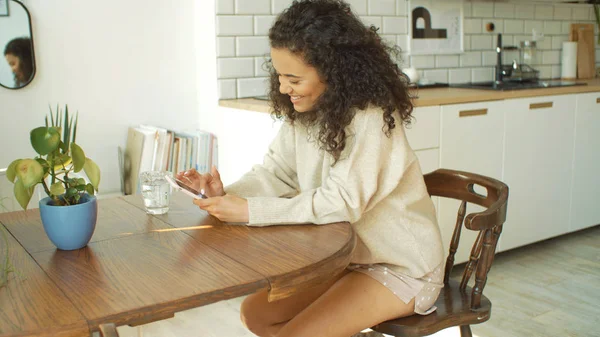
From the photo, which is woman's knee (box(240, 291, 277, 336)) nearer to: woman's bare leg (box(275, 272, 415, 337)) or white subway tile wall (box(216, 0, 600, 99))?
woman's bare leg (box(275, 272, 415, 337))

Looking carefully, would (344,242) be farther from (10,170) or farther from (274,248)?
(10,170)

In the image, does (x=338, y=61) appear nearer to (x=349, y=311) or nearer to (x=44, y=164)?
(x=349, y=311)

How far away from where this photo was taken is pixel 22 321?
889mm

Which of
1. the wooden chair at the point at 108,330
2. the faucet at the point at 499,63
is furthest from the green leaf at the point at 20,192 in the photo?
the faucet at the point at 499,63

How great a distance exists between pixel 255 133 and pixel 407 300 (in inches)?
54.3

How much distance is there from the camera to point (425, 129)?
109 inches

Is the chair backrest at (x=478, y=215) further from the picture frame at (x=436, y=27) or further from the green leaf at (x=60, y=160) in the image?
the picture frame at (x=436, y=27)

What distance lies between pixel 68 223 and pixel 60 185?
7 centimetres

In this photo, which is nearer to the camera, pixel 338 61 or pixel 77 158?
pixel 77 158

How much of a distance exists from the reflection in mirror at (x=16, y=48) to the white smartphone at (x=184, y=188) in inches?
53.3

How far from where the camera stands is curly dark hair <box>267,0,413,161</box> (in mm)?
1440

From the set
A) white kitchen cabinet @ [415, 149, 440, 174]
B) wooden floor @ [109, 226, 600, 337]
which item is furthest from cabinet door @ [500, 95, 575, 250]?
white kitchen cabinet @ [415, 149, 440, 174]

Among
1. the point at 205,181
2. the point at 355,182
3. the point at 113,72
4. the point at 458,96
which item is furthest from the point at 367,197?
the point at 113,72

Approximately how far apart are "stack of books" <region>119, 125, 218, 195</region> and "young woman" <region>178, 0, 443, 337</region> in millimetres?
1132
